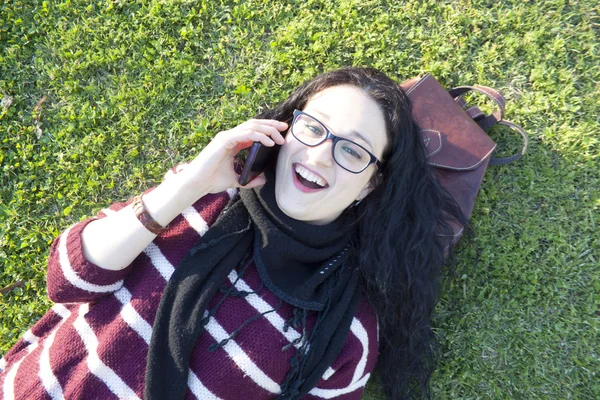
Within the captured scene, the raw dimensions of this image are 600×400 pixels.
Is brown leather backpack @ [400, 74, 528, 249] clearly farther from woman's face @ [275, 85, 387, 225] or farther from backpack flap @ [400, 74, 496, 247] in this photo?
woman's face @ [275, 85, 387, 225]

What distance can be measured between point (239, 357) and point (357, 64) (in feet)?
7.80

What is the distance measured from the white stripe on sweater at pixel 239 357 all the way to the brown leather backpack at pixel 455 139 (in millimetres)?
1545

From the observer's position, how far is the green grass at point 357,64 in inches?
137

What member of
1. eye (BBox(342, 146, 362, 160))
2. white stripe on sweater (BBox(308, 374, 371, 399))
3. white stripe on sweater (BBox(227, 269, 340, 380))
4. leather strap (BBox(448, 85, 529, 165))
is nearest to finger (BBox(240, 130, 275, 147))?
eye (BBox(342, 146, 362, 160))

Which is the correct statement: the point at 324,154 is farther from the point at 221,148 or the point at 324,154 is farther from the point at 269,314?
the point at 269,314

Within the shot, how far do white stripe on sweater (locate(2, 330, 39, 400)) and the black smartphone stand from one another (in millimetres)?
1673

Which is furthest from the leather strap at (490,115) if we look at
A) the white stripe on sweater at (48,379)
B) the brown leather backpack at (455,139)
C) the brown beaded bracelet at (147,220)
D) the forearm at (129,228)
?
the white stripe on sweater at (48,379)

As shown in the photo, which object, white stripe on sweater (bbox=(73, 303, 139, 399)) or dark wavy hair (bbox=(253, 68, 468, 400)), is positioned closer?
white stripe on sweater (bbox=(73, 303, 139, 399))

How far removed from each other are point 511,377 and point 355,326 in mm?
1432

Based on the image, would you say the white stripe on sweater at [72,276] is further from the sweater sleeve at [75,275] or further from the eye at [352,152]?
the eye at [352,152]

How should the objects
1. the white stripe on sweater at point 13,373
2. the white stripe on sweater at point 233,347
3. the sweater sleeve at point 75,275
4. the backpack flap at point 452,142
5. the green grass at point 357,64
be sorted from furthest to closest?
the green grass at point 357,64 → the backpack flap at point 452,142 → the white stripe on sweater at point 13,373 → the white stripe on sweater at point 233,347 → the sweater sleeve at point 75,275

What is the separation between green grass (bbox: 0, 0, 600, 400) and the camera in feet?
11.4

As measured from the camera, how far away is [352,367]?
2.83 metres

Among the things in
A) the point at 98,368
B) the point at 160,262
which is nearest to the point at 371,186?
the point at 160,262
